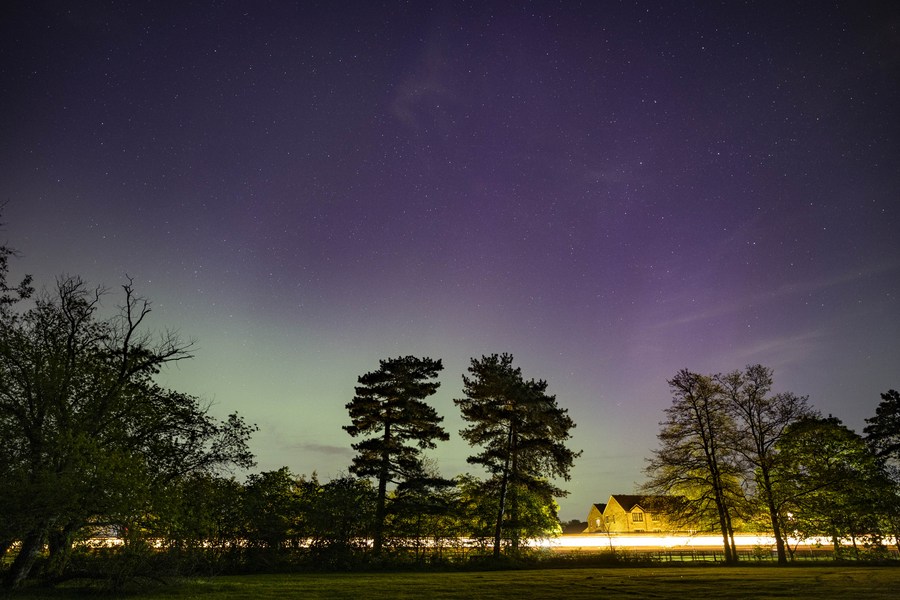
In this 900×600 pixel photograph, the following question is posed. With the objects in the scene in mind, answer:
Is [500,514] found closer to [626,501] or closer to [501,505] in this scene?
[501,505]

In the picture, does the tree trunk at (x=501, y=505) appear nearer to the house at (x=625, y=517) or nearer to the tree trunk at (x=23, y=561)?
the tree trunk at (x=23, y=561)

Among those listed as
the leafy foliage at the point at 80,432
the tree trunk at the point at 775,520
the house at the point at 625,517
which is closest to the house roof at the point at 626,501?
the house at the point at 625,517

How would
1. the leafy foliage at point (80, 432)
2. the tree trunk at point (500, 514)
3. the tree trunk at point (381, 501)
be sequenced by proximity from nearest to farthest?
the leafy foliage at point (80, 432) → the tree trunk at point (381, 501) → the tree trunk at point (500, 514)

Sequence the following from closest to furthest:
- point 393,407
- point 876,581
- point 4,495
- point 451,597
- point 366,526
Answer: point 4,495, point 451,597, point 876,581, point 366,526, point 393,407

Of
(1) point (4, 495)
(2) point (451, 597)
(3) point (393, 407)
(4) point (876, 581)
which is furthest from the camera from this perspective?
(3) point (393, 407)

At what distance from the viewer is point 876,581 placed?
2058cm

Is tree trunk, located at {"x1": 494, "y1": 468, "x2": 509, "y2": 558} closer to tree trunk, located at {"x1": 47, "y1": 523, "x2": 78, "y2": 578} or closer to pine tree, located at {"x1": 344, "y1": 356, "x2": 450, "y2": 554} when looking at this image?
pine tree, located at {"x1": 344, "y1": 356, "x2": 450, "y2": 554}

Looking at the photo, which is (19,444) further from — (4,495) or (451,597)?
(451,597)

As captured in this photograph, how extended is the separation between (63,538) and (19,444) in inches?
140

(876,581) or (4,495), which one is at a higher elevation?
(4,495)

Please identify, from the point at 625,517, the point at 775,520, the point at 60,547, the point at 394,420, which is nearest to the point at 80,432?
the point at 60,547

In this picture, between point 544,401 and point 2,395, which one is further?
point 544,401

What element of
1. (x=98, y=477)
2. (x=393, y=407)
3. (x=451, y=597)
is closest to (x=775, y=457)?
(x=393, y=407)

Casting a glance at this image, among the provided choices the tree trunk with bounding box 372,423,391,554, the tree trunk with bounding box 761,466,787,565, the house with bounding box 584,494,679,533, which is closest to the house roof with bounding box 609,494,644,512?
the house with bounding box 584,494,679,533
